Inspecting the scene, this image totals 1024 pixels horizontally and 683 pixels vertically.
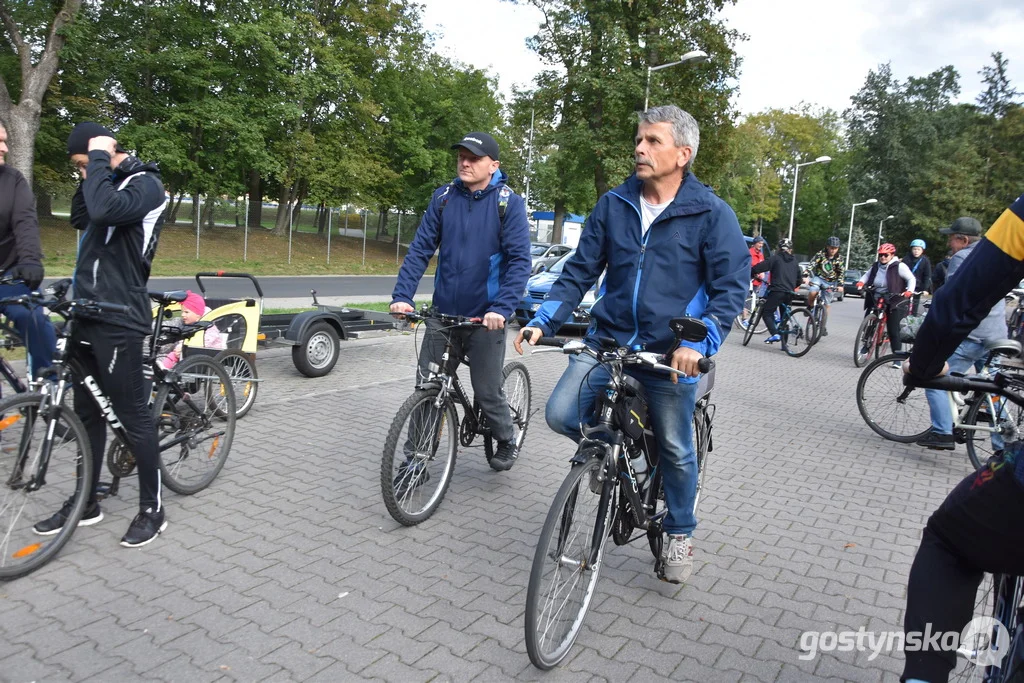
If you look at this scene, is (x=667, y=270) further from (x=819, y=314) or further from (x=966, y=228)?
(x=819, y=314)

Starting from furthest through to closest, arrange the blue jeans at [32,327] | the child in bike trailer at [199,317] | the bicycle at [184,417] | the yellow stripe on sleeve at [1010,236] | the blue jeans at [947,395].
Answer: the blue jeans at [947,395]
the child in bike trailer at [199,317]
the blue jeans at [32,327]
the bicycle at [184,417]
the yellow stripe on sleeve at [1010,236]

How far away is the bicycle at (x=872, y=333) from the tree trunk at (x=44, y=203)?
79.1ft

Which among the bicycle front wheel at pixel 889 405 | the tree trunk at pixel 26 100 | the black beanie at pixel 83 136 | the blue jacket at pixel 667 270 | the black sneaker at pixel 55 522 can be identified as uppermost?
the tree trunk at pixel 26 100

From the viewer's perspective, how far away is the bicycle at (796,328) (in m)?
13.4

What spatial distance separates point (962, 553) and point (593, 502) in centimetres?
149

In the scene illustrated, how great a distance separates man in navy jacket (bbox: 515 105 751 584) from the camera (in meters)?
3.38

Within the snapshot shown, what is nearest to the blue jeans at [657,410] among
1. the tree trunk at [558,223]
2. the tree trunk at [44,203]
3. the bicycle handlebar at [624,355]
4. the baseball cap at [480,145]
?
the bicycle handlebar at [624,355]

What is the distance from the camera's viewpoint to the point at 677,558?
12.0ft

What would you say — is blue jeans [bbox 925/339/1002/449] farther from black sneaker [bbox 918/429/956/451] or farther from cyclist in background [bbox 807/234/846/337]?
cyclist in background [bbox 807/234/846/337]

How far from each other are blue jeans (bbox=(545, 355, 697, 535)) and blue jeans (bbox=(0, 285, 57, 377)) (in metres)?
3.78

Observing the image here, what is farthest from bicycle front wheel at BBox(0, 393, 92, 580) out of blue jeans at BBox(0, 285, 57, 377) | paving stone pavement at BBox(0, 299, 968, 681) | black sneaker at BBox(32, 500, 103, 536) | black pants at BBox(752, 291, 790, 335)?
black pants at BBox(752, 291, 790, 335)

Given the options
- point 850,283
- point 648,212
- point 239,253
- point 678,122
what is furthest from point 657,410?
point 850,283

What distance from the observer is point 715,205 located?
3.41 metres

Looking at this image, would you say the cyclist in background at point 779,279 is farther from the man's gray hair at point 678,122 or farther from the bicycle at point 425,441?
the man's gray hair at point 678,122
